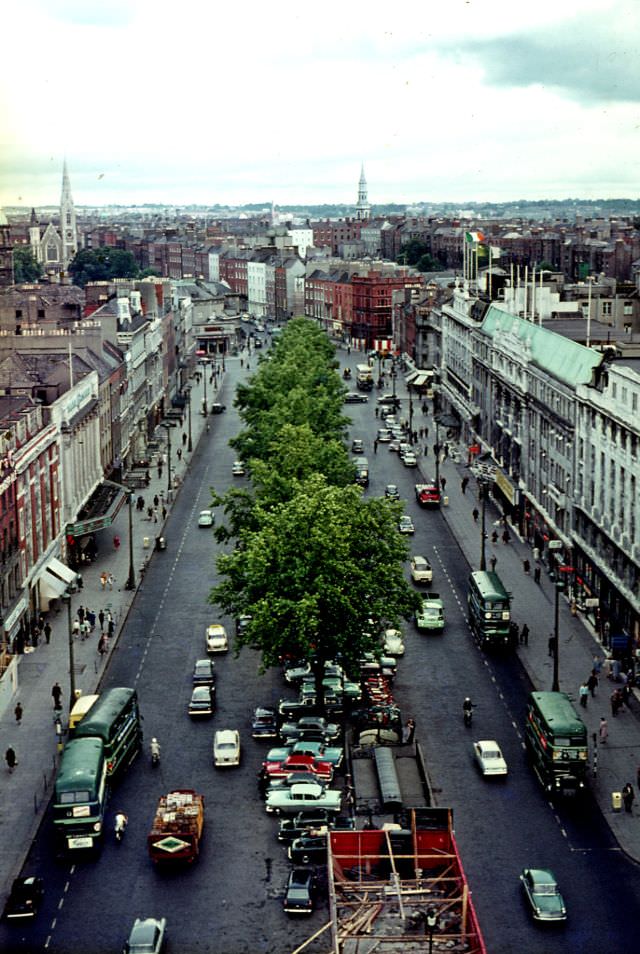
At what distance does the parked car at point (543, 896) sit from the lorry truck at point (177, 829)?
1112cm

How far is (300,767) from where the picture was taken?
55.2 m

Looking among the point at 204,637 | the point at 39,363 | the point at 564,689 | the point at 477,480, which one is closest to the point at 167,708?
the point at 204,637

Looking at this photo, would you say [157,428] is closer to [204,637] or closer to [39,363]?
[39,363]

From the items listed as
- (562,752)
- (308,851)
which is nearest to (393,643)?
(562,752)

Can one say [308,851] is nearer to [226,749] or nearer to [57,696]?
[226,749]

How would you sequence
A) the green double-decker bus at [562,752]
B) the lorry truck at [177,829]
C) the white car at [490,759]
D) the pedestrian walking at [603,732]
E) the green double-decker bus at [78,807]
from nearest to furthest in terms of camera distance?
the lorry truck at [177,829] < the green double-decker bus at [78,807] < the green double-decker bus at [562,752] < the white car at [490,759] < the pedestrian walking at [603,732]

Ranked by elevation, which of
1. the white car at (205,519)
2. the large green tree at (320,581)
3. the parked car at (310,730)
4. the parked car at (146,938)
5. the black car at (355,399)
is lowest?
the black car at (355,399)

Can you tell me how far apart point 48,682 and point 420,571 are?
2583 cm

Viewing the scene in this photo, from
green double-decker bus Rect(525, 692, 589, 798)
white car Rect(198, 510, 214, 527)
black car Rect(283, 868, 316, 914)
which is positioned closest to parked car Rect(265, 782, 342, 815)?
black car Rect(283, 868, 316, 914)

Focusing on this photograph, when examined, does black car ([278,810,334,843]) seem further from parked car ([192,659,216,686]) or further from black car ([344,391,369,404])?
black car ([344,391,369,404])

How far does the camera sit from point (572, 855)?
4934 centimetres

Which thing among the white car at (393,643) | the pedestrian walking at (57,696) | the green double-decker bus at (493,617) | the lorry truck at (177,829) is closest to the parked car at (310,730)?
the lorry truck at (177,829)

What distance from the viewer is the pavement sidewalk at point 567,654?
55.2m

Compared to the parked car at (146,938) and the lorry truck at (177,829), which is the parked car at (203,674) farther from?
the parked car at (146,938)
